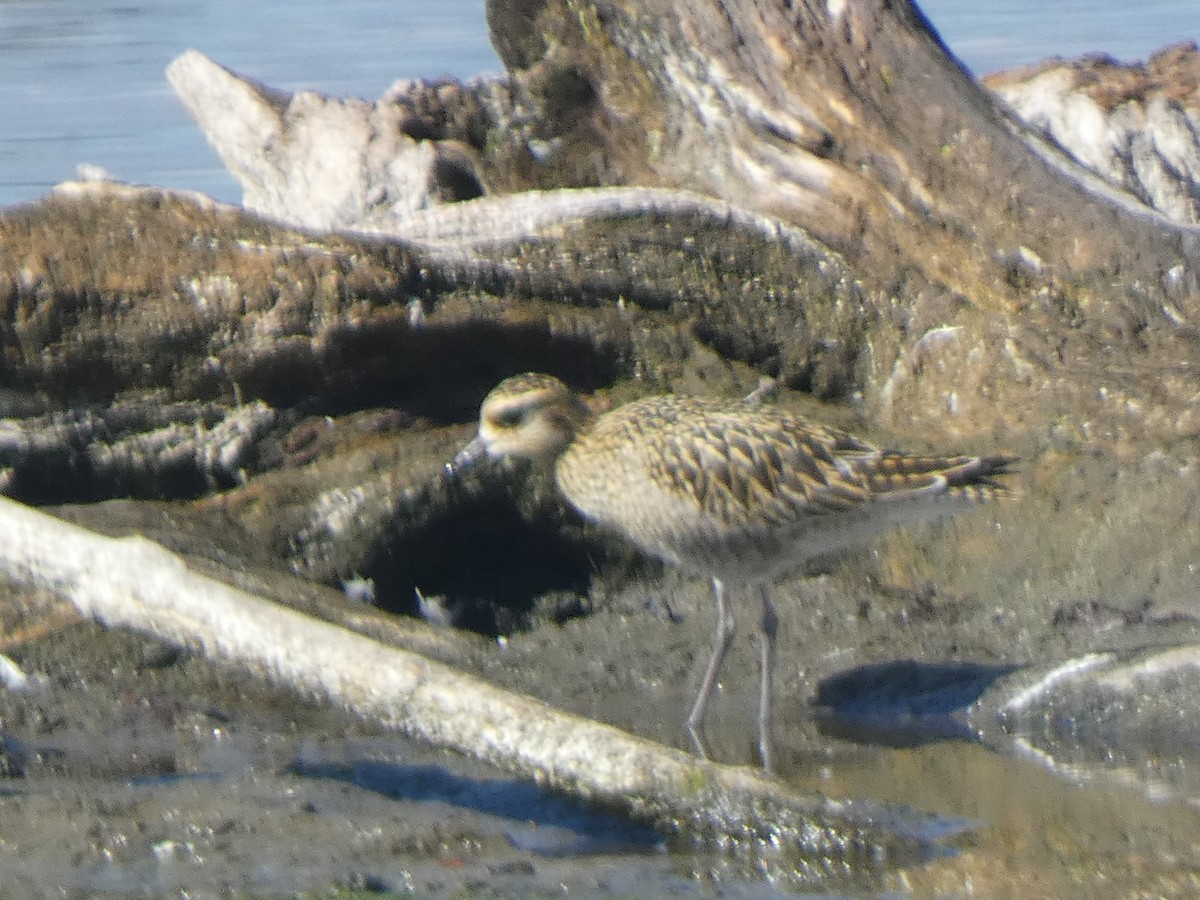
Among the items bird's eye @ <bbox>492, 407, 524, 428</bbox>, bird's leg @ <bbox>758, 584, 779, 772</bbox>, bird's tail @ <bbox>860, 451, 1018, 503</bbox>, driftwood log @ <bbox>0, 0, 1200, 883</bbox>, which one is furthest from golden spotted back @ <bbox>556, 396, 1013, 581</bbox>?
driftwood log @ <bbox>0, 0, 1200, 883</bbox>

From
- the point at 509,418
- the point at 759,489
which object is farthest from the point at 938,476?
the point at 509,418

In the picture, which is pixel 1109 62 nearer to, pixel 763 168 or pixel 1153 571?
pixel 763 168

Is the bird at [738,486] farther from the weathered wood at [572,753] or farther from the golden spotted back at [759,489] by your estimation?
the weathered wood at [572,753]

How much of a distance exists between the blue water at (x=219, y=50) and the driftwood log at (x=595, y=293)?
5670 mm

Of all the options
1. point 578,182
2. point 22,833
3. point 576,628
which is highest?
point 578,182

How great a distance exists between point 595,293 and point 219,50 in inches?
402

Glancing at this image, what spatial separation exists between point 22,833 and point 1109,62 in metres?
9.03

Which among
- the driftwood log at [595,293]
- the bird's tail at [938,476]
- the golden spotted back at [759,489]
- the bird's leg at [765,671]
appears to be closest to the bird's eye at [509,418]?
the golden spotted back at [759,489]

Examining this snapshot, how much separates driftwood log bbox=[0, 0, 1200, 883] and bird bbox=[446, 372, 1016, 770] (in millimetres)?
680

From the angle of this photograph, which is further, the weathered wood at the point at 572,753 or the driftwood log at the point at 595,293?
the driftwood log at the point at 595,293

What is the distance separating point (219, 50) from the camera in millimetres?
16562

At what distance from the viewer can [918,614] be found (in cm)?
678

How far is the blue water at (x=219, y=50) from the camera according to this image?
549 inches

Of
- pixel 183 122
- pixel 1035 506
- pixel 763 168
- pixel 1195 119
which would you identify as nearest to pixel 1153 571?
pixel 1035 506
